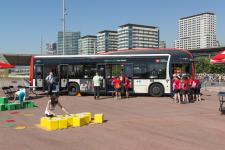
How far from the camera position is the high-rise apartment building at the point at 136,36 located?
10856 centimetres

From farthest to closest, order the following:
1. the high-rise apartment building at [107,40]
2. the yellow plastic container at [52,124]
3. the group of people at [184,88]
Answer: the high-rise apartment building at [107,40] < the group of people at [184,88] < the yellow plastic container at [52,124]

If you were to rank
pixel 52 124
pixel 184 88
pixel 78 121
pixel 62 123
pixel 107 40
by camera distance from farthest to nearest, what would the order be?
pixel 107 40 → pixel 184 88 → pixel 78 121 → pixel 62 123 → pixel 52 124

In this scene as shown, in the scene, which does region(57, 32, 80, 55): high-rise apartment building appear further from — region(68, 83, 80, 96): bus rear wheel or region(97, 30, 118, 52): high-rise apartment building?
region(68, 83, 80, 96): bus rear wheel

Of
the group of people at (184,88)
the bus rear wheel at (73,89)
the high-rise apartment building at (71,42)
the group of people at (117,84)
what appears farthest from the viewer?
the high-rise apartment building at (71,42)

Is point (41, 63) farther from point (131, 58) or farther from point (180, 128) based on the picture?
point (180, 128)

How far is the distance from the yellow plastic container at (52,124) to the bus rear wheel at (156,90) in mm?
12150

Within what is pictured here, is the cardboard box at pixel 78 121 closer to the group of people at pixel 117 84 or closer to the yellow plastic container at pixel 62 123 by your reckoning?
the yellow plastic container at pixel 62 123

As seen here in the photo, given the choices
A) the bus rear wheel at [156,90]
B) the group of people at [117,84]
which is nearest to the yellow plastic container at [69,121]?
the group of people at [117,84]

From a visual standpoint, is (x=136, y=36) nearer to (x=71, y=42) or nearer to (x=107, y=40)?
(x=107, y=40)

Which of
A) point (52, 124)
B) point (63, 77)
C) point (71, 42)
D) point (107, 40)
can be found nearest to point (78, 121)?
point (52, 124)

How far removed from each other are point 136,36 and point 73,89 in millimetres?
90398

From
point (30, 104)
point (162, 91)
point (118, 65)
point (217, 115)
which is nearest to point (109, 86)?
point (118, 65)

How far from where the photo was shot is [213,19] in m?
175

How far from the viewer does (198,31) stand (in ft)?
577
